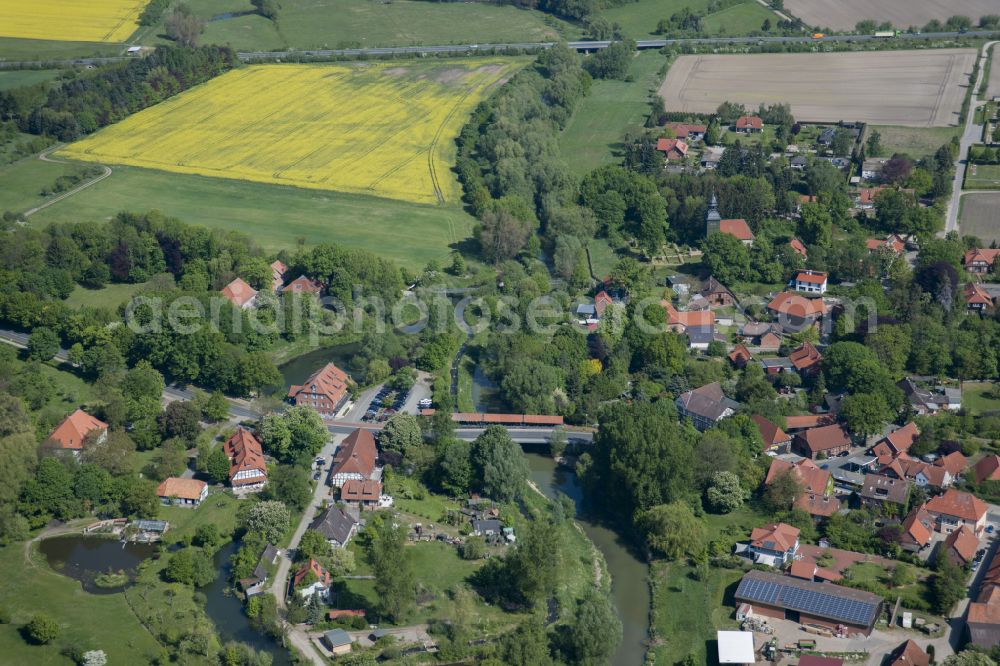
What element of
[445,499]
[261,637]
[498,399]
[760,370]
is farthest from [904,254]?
[261,637]

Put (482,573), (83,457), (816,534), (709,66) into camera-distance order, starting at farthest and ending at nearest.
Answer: (709,66), (83,457), (816,534), (482,573)

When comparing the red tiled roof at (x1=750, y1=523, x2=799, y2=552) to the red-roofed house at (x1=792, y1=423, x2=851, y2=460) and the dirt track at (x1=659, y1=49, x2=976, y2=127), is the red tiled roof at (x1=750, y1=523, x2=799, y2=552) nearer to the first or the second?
the red-roofed house at (x1=792, y1=423, x2=851, y2=460)

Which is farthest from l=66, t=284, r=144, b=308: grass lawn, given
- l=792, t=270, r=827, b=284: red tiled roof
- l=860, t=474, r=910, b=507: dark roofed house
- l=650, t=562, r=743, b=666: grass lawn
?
l=860, t=474, r=910, b=507: dark roofed house

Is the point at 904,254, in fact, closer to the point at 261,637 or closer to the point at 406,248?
the point at 406,248

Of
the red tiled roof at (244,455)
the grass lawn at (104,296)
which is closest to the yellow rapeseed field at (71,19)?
the grass lawn at (104,296)

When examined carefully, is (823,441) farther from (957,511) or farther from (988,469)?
(957,511)
